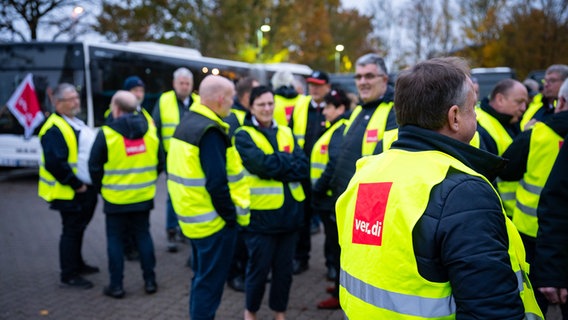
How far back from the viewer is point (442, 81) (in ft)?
5.68

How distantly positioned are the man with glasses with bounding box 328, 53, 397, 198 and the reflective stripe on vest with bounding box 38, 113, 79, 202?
303 centimetres

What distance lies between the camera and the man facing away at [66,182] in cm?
521

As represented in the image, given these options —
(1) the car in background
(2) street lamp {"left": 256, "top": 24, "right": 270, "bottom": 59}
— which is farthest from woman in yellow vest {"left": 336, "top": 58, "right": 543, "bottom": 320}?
(2) street lamp {"left": 256, "top": 24, "right": 270, "bottom": 59}

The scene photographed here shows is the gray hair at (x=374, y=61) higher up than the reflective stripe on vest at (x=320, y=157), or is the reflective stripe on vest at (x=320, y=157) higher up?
the gray hair at (x=374, y=61)

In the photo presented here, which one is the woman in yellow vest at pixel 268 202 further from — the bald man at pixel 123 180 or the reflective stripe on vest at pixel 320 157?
the bald man at pixel 123 180

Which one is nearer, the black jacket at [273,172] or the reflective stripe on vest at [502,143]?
the black jacket at [273,172]

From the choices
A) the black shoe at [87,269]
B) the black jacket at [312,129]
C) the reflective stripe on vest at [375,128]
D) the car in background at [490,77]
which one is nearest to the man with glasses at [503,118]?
the reflective stripe on vest at [375,128]

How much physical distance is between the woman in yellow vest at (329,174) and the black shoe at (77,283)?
2590mm

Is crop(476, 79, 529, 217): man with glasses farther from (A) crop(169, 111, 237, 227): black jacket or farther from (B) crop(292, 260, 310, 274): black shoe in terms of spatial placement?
(B) crop(292, 260, 310, 274): black shoe

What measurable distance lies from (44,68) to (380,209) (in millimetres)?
12610

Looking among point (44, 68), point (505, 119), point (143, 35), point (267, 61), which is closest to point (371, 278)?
→ point (505, 119)

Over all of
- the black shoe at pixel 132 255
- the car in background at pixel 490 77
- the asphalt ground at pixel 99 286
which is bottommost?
the asphalt ground at pixel 99 286

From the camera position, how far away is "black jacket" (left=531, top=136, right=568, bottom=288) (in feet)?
8.54

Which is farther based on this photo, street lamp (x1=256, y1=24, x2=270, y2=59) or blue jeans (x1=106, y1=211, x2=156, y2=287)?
street lamp (x1=256, y1=24, x2=270, y2=59)
